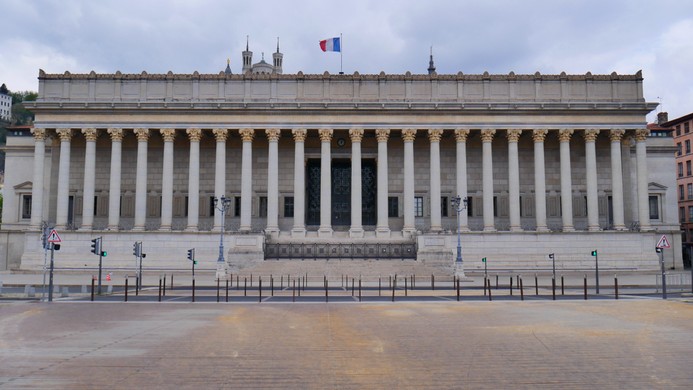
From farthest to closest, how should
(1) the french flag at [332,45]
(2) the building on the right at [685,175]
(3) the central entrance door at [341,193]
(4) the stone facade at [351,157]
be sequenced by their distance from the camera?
(2) the building on the right at [685,175], (3) the central entrance door at [341,193], (1) the french flag at [332,45], (4) the stone facade at [351,157]

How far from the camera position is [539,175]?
187 feet

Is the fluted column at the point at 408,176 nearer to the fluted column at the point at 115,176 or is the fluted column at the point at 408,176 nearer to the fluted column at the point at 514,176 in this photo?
the fluted column at the point at 514,176

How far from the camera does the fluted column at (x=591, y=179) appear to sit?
5619 centimetres

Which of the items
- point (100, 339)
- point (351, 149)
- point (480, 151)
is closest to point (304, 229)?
point (351, 149)

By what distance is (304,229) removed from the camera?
5575cm

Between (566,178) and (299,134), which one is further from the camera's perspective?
(299,134)

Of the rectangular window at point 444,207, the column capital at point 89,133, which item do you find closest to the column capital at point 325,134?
the rectangular window at point 444,207

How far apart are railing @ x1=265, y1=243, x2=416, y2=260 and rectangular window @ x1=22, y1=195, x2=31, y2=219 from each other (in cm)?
2824

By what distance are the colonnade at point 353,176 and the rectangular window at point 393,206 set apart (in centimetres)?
476

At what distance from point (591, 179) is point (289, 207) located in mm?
30433

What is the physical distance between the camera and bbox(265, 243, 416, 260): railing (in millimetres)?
51500

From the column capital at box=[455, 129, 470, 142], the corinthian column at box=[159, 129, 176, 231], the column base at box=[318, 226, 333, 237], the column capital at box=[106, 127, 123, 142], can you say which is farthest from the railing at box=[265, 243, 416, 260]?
the column capital at box=[106, 127, 123, 142]

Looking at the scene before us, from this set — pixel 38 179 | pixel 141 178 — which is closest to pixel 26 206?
pixel 38 179

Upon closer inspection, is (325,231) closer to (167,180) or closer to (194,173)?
(194,173)
